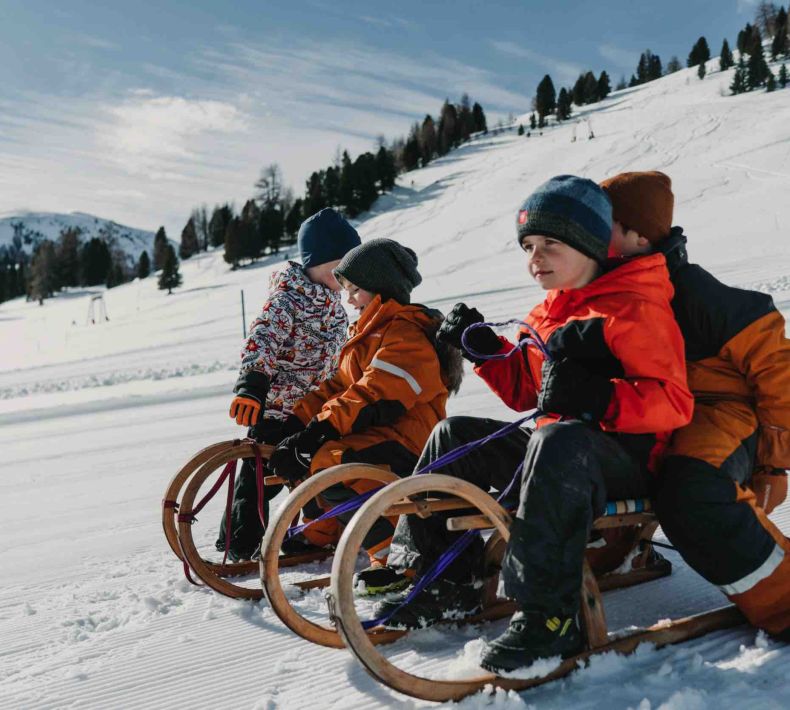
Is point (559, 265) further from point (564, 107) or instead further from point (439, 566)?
point (564, 107)

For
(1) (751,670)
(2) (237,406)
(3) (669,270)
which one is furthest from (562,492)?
(2) (237,406)

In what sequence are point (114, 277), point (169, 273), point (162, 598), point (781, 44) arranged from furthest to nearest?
point (114, 277) < point (781, 44) < point (169, 273) < point (162, 598)

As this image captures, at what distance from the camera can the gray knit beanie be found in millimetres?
3127

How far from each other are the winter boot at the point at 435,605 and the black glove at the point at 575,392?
2.39 ft

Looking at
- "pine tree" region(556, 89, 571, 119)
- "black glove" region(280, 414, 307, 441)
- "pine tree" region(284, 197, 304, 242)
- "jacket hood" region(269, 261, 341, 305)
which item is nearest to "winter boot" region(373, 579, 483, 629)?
"black glove" region(280, 414, 307, 441)

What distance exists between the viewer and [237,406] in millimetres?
3236

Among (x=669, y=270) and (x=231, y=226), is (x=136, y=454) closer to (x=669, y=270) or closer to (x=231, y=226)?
(x=669, y=270)

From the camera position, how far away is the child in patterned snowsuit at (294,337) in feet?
11.6

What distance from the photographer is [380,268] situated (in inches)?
123

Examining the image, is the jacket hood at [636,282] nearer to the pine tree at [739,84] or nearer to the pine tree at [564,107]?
the pine tree at [739,84]

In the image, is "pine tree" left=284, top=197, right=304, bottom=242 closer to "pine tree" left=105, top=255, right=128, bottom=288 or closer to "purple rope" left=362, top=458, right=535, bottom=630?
"pine tree" left=105, top=255, right=128, bottom=288

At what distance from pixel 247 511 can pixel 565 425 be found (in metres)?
2.00

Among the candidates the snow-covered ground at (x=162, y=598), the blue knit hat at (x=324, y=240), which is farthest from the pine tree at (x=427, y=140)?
the blue knit hat at (x=324, y=240)

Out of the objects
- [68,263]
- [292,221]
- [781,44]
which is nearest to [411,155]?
[292,221]
